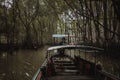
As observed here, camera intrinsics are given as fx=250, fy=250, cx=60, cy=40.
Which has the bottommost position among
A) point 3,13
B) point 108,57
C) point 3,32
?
point 108,57

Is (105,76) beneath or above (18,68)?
above

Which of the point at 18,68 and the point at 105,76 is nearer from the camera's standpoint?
the point at 105,76

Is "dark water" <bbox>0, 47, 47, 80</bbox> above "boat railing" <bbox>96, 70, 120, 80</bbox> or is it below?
below

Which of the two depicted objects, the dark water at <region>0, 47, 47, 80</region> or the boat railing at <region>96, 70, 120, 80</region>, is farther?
the dark water at <region>0, 47, 47, 80</region>

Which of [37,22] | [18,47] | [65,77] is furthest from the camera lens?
[37,22]

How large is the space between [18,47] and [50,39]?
24516 mm

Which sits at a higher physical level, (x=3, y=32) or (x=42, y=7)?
(x=42, y=7)

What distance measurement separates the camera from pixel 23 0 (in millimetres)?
41906

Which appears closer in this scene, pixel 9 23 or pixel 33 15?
pixel 9 23

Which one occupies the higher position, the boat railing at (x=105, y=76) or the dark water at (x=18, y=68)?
the boat railing at (x=105, y=76)

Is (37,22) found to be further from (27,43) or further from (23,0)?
(23,0)

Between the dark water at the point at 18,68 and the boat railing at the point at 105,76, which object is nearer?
the boat railing at the point at 105,76

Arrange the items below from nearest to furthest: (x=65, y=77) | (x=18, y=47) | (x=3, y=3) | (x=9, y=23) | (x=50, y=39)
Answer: (x=65, y=77), (x=3, y=3), (x=9, y=23), (x=18, y=47), (x=50, y=39)

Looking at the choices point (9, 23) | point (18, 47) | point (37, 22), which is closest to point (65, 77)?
point (9, 23)
